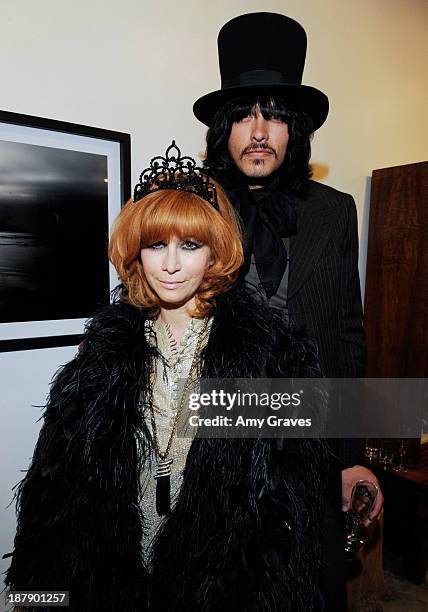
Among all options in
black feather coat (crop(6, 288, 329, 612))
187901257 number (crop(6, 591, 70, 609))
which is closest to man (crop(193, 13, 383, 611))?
black feather coat (crop(6, 288, 329, 612))

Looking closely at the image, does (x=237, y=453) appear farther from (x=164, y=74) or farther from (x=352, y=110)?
(x=352, y=110)

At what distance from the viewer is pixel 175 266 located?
3.29 feet

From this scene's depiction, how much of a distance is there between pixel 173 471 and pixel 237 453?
0.56ft

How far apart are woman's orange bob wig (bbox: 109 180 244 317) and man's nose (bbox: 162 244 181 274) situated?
2 cm

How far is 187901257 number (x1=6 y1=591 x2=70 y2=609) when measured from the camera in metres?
0.97

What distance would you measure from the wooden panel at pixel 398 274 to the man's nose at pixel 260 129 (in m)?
1.13

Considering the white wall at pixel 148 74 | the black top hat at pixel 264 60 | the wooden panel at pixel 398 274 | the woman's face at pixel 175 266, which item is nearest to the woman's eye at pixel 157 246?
the woman's face at pixel 175 266

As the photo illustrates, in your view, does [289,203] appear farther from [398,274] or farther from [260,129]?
[398,274]

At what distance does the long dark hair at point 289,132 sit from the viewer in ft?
4.30

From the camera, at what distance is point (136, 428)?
3.42 feet

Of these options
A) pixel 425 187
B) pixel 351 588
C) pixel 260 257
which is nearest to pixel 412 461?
pixel 351 588

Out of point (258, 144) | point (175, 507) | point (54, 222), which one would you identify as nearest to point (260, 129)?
point (258, 144)

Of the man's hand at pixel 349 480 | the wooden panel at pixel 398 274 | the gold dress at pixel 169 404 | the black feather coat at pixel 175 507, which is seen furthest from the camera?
the wooden panel at pixel 398 274

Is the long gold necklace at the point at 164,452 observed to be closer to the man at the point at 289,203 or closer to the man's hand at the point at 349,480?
the man at the point at 289,203
